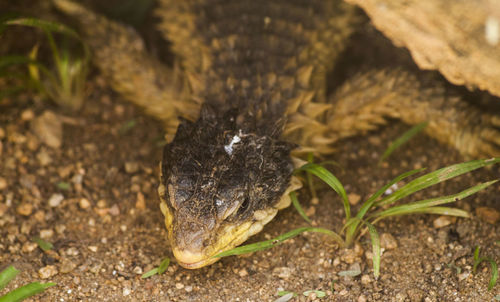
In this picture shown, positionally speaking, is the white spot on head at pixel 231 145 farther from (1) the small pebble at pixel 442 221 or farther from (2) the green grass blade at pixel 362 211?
(1) the small pebble at pixel 442 221

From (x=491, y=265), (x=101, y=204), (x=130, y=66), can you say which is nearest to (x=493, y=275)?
(x=491, y=265)

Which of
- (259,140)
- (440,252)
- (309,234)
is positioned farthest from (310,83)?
(440,252)

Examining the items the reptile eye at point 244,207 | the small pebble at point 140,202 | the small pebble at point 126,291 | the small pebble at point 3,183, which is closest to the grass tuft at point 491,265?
the reptile eye at point 244,207

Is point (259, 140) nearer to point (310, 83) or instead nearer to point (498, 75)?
point (310, 83)

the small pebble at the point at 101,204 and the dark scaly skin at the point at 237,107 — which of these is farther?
the small pebble at the point at 101,204

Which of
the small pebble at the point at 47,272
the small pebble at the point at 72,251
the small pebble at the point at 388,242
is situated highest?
the small pebble at the point at 388,242
